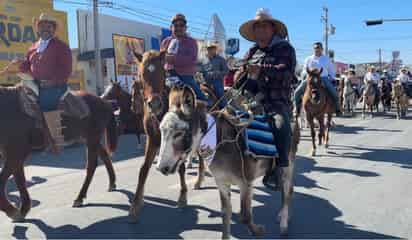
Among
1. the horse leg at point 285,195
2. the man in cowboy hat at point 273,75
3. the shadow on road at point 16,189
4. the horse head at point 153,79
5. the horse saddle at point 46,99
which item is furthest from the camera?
the shadow on road at point 16,189

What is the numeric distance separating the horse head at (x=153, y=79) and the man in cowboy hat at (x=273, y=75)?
38.1 inches

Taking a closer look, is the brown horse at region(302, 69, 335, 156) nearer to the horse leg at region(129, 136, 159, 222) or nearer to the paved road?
the paved road

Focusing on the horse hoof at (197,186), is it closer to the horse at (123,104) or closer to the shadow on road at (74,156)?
the shadow on road at (74,156)

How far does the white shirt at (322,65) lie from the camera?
1061 centimetres

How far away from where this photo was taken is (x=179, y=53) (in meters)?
5.43

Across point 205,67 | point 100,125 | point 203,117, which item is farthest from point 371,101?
point 203,117

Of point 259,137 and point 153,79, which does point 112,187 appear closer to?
point 153,79

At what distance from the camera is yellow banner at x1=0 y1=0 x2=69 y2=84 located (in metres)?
14.5

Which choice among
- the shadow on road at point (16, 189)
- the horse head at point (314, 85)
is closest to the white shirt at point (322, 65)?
the horse head at point (314, 85)

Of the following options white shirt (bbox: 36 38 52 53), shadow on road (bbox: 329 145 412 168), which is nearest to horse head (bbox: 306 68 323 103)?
shadow on road (bbox: 329 145 412 168)

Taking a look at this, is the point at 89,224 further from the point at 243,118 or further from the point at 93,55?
the point at 93,55

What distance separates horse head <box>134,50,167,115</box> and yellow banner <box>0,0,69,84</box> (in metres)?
11.3

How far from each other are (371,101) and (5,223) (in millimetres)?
17808

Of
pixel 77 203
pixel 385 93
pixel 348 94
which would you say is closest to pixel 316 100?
pixel 77 203
